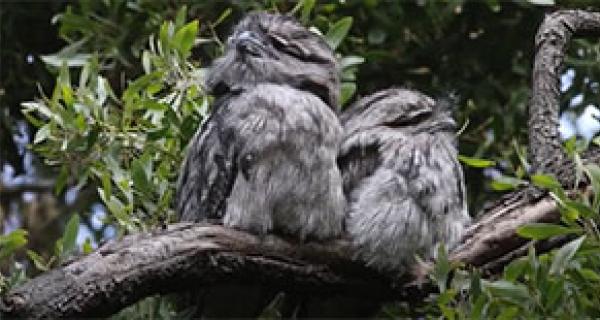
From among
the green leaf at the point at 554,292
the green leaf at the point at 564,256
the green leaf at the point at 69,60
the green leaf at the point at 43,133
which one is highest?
the green leaf at the point at 69,60

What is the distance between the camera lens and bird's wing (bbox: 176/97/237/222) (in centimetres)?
276

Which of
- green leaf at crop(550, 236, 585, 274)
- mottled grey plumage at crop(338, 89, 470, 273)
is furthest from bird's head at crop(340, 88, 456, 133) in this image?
green leaf at crop(550, 236, 585, 274)

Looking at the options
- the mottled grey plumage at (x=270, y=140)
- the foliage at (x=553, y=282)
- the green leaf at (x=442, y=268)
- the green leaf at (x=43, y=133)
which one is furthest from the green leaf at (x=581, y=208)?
the green leaf at (x=43, y=133)

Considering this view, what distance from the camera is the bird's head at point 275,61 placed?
9.46 feet

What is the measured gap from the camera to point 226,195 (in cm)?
275

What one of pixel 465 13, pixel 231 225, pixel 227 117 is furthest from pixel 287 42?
pixel 465 13

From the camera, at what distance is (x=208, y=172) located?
2.81 meters

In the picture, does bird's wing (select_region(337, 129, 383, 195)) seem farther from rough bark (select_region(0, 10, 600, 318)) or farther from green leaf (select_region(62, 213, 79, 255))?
green leaf (select_region(62, 213, 79, 255))

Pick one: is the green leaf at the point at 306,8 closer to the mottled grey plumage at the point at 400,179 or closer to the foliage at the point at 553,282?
the mottled grey plumage at the point at 400,179

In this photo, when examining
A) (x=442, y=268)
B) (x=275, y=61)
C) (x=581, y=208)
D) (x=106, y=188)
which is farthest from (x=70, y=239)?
(x=581, y=208)

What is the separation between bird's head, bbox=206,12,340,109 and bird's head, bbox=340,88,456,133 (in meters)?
0.06

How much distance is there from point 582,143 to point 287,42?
2.21ft

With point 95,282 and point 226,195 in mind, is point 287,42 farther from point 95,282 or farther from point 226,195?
point 95,282

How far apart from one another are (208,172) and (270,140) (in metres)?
0.17
